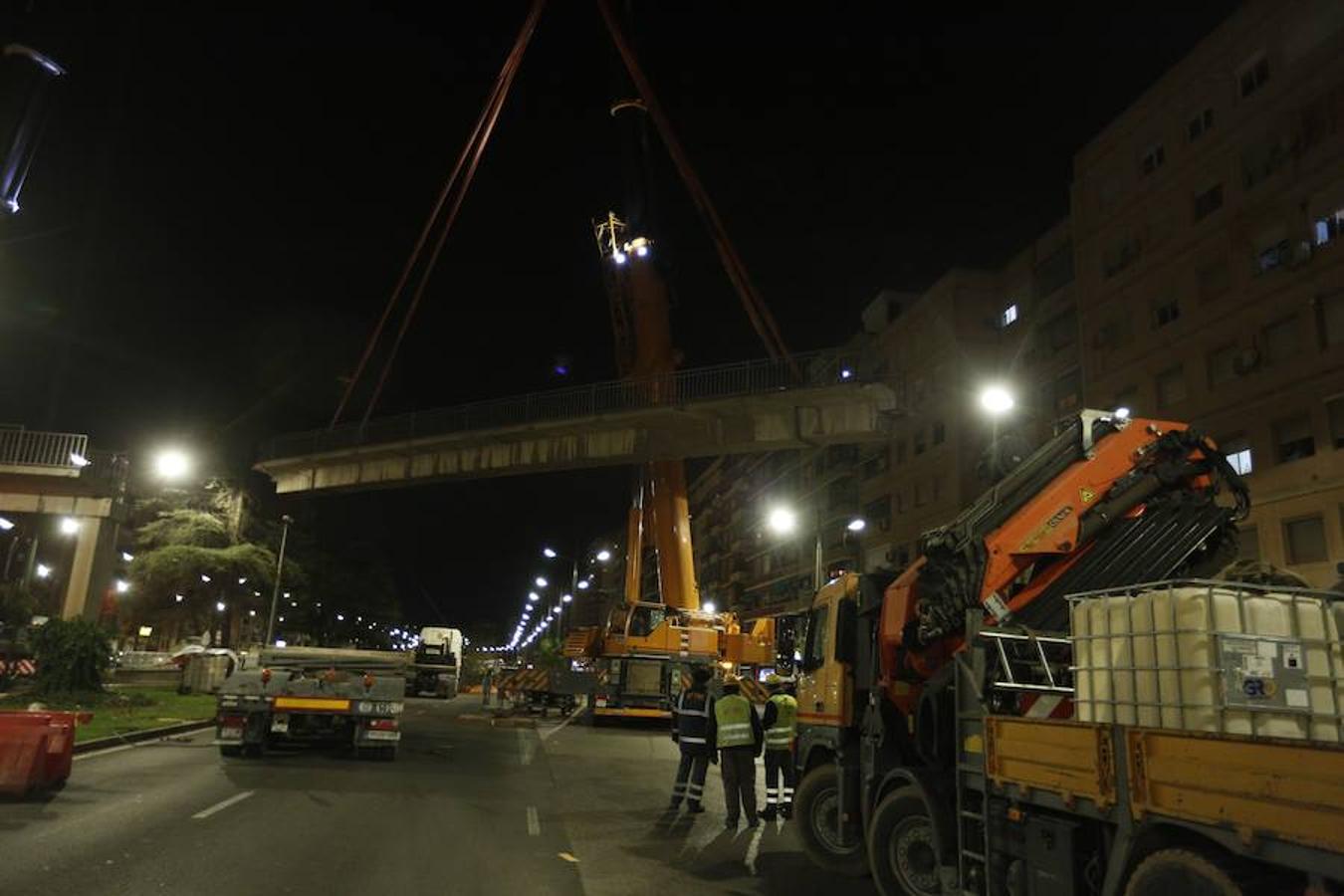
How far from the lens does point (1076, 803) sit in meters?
5.29

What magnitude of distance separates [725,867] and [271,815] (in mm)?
4843

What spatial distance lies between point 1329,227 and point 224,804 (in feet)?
90.8

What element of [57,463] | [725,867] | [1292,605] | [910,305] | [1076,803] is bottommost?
[725,867]

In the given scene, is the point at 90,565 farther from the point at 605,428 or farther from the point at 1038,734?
the point at 1038,734

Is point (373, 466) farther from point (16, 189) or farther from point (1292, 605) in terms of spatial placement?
point (1292, 605)

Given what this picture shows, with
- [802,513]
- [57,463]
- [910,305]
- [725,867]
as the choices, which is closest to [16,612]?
[57,463]

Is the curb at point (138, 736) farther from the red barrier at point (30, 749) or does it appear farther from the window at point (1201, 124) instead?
the window at point (1201, 124)

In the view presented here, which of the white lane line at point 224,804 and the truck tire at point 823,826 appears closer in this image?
the truck tire at point 823,826

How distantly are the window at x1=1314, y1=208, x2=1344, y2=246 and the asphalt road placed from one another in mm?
21523

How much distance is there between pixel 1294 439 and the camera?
83.0 ft

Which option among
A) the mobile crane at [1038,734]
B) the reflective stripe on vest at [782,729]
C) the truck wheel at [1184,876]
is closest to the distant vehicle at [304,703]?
the reflective stripe on vest at [782,729]

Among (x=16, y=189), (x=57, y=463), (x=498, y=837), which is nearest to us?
(x=498, y=837)

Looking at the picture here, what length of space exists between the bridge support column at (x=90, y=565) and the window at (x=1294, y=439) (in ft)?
112

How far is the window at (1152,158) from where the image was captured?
102 feet
